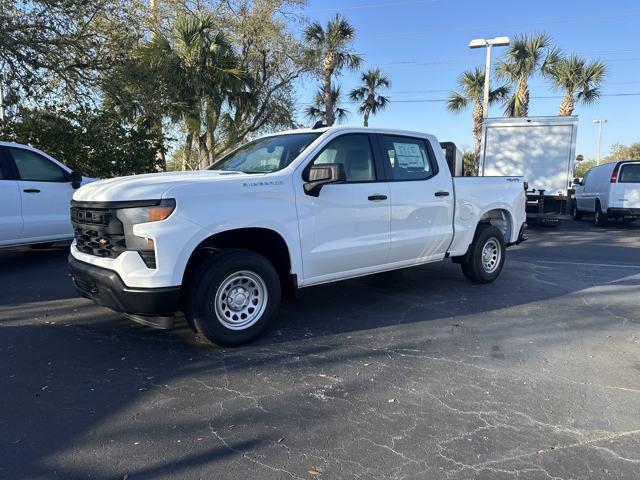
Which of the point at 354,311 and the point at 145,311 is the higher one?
the point at 145,311

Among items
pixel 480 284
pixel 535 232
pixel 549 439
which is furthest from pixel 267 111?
pixel 549 439

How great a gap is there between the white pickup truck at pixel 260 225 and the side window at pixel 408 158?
13 millimetres

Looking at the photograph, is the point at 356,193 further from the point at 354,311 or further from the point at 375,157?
the point at 354,311

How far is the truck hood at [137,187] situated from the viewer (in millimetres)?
3873

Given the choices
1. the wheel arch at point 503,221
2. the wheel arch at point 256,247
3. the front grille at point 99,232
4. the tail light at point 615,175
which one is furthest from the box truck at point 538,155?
the front grille at point 99,232

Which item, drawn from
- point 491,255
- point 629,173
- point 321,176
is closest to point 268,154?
point 321,176

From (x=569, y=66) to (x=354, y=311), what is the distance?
2556 cm

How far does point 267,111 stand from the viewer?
22.8m

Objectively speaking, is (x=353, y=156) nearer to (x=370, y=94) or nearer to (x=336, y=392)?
(x=336, y=392)

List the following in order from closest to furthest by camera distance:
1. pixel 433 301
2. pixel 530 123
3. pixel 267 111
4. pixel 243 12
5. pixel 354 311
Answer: pixel 354 311 < pixel 433 301 < pixel 530 123 < pixel 243 12 < pixel 267 111

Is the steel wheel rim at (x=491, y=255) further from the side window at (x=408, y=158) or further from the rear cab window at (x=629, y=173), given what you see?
the rear cab window at (x=629, y=173)

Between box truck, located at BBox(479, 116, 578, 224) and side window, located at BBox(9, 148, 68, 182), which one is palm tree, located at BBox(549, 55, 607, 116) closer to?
box truck, located at BBox(479, 116, 578, 224)

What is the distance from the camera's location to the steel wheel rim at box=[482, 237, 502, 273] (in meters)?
6.74

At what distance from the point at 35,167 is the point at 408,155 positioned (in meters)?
5.67
